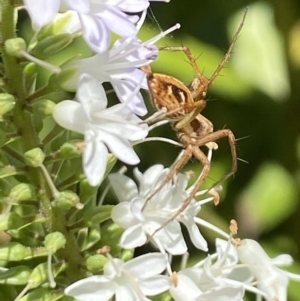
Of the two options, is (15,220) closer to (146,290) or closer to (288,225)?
(146,290)

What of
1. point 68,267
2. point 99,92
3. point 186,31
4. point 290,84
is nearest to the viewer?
point 99,92

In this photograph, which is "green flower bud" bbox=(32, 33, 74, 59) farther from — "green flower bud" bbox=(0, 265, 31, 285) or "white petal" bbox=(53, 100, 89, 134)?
"green flower bud" bbox=(0, 265, 31, 285)

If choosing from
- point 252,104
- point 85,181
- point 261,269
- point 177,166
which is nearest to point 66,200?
point 85,181

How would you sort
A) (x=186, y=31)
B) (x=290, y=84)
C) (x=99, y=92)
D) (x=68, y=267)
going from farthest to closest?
(x=186, y=31) → (x=290, y=84) → (x=68, y=267) → (x=99, y=92)

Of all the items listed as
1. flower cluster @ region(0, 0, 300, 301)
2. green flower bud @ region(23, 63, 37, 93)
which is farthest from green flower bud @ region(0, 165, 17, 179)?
green flower bud @ region(23, 63, 37, 93)

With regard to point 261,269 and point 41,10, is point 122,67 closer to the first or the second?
point 41,10

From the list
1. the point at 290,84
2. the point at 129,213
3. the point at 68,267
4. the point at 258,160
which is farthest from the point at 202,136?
the point at 258,160
